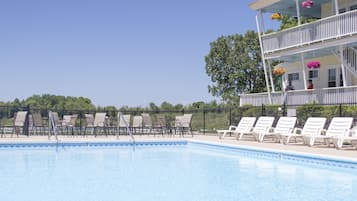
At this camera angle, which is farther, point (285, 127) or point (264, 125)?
point (264, 125)

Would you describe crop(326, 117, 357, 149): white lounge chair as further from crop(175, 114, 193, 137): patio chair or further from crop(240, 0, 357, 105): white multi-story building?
crop(175, 114, 193, 137): patio chair

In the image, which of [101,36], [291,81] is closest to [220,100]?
[101,36]

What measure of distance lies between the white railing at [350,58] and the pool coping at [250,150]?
267 inches

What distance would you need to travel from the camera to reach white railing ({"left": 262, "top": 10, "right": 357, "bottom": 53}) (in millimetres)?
16797

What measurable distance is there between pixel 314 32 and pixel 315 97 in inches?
104

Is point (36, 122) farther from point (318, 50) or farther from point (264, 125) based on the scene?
point (318, 50)

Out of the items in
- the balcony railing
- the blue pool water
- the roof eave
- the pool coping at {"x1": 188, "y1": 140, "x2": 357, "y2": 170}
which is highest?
the roof eave

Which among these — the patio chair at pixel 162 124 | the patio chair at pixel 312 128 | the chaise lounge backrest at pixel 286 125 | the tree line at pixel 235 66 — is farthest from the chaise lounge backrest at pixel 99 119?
the tree line at pixel 235 66

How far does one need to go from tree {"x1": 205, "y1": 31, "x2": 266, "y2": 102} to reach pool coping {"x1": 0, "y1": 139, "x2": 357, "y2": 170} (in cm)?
1836

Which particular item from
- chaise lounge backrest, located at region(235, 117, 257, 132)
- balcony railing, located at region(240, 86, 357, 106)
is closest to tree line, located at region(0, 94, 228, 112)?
balcony railing, located at region(240, 86, 357, 106)

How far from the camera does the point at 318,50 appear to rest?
→ 18891 millimetres

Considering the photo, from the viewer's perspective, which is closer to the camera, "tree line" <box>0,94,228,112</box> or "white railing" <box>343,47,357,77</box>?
"white railing" <box>343,47,357,77</box>

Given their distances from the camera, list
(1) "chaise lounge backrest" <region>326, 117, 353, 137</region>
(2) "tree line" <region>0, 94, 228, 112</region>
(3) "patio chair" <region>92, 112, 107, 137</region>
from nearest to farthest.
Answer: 1. (1) "chaise lounge backrest" <region>326, 117, 353, 137</region>
2. (3) "patio chair" <region>92, 112, 107, 137</region>
3. (2) "tree line" <region>0, 94, 228, 112</region>

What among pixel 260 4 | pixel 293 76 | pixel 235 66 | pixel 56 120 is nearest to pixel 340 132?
pixel 56 120
